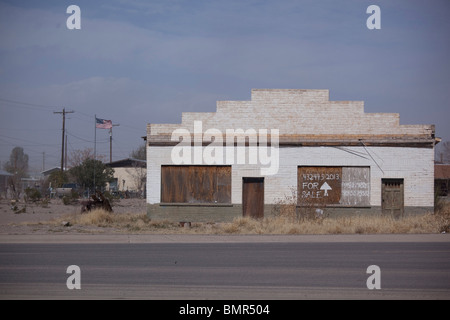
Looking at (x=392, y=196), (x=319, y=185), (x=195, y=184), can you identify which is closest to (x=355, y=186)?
(x=319, y=185)

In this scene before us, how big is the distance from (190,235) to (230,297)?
1200cm

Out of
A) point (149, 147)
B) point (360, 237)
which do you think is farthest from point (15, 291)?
point (149, 147)

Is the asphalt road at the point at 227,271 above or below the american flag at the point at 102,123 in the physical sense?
below

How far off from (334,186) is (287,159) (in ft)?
9.15

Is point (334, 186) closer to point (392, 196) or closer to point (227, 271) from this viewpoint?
point (392, 196)

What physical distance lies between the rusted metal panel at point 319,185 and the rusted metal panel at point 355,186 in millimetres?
301

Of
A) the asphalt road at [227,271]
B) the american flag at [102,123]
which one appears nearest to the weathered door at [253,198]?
the asphalt road at [227,271]

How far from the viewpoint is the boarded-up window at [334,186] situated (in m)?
26.1

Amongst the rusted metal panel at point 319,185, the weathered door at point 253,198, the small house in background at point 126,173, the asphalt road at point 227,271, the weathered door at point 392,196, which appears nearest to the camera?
the asphalt road at point 227,271

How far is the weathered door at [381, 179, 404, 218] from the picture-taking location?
85.6ft

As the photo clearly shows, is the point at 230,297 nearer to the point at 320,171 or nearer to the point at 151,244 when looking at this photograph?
the point at 151,244

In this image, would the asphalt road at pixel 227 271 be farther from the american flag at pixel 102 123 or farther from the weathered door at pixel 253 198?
the american flag at pixel 102 123

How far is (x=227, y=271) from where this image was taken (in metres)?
11.6
